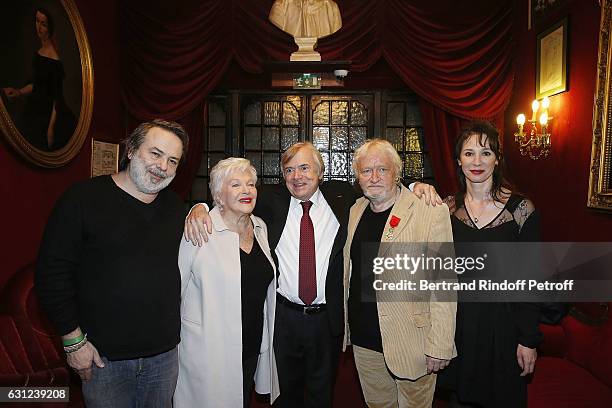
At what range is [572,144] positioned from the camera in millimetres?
3299

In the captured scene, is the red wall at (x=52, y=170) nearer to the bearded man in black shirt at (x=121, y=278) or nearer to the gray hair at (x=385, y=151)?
the bearded man in black shirt at (x=121, y=278)

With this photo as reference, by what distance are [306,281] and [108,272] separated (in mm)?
939

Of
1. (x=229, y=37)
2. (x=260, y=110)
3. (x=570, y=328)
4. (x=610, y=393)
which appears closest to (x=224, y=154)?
(x=260, y=110)

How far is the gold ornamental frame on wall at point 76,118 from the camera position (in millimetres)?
2791

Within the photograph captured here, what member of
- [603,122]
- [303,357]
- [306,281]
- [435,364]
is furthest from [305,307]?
[603,122]

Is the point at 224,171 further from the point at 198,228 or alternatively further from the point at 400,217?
the point at 400,217

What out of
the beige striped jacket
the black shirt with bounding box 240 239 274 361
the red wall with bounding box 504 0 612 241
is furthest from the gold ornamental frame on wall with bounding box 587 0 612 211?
the black shirt with bounding box 240 239 274 361

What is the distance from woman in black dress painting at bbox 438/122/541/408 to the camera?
1921mm

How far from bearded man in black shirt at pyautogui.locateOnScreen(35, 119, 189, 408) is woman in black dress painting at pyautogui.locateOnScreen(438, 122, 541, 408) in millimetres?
1240

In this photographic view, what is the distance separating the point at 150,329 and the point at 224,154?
10.4 ft

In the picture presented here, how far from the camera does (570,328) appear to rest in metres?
2.83

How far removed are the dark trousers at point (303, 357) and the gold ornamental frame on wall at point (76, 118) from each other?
1959mm

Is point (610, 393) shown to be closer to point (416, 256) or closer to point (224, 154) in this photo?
point (416, 256)

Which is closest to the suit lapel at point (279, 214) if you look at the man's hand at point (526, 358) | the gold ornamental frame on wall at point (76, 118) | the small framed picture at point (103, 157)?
the man's hand at point (526, 358)
